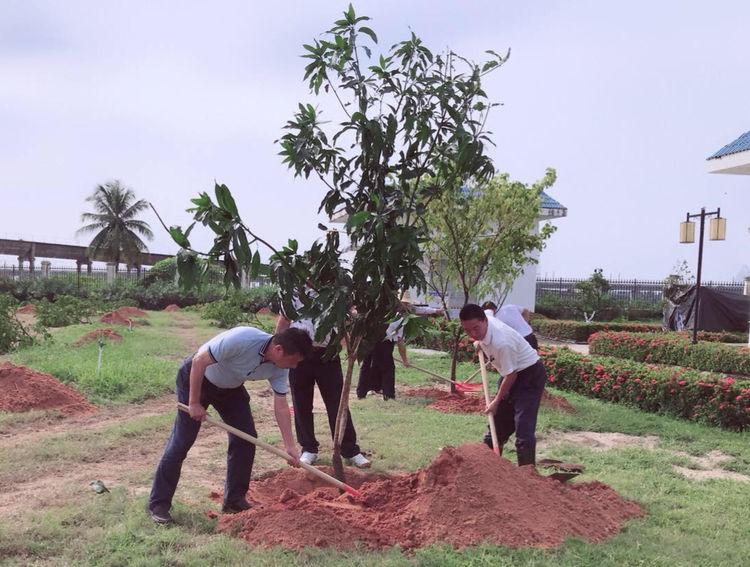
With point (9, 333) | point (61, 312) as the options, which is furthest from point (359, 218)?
point (61, 312)

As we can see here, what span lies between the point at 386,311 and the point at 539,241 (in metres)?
5.97

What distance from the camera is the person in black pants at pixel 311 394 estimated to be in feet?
17.6

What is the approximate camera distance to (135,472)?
5.09 meters

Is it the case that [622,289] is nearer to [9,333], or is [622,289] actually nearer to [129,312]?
[129,312]

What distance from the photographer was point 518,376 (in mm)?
5027

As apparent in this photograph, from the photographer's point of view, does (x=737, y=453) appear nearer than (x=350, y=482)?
No

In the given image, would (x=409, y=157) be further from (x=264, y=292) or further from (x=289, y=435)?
(x=264, y=292)

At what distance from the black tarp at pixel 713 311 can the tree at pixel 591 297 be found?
599 cm

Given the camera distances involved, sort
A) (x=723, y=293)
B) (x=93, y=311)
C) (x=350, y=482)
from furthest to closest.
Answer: (x=93, y=311) < (x=723, y=293) < (x=350, y=482)

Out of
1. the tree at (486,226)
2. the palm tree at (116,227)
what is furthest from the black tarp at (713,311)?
the palm tree at (116,227)

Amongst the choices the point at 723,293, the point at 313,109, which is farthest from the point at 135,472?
the point at 723,293

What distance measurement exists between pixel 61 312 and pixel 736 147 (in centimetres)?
1617

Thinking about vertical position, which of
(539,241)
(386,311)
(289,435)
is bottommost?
(289,435)

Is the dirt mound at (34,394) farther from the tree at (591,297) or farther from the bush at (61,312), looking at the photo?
the tree at (591,297)
